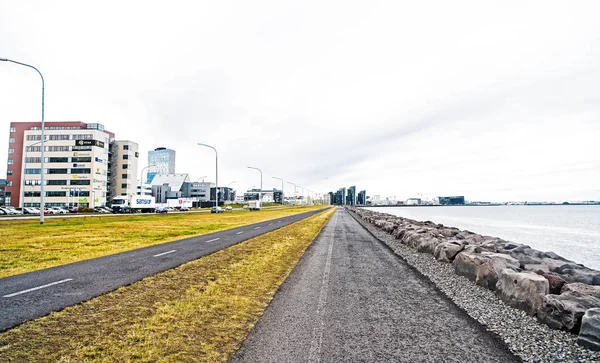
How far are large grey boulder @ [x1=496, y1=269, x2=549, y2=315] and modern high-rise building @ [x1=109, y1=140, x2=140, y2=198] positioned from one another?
11509 centimetres

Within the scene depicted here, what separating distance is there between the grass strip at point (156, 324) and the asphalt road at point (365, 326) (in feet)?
1.50

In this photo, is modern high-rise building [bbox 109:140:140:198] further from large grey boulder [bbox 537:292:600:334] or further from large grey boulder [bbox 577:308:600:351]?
large grey boulder [bbox 577:308:600:351]

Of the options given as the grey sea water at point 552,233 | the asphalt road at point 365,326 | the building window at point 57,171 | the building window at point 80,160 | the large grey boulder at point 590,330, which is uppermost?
the building window at point 80,160

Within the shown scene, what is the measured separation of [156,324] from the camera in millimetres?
5328

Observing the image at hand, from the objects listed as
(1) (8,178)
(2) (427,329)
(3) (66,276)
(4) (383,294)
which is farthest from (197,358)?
(1) (8,178)

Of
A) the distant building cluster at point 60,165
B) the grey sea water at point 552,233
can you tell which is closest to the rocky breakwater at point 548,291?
the grey sea water at point 552,233

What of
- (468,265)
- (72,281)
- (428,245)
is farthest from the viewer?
(428,245)

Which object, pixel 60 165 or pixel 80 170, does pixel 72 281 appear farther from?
pixel 60 165

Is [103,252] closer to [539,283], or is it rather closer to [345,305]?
[345,305]

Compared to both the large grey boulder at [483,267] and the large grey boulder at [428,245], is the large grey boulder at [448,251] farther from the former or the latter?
the large grey boulder at [483,267]

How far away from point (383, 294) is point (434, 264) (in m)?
5.21

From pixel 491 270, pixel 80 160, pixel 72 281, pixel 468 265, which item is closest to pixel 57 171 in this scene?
pixel 80 160

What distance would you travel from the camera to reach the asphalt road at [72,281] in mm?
6203

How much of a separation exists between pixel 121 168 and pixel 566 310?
118724 millimetres
